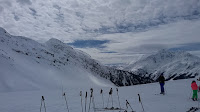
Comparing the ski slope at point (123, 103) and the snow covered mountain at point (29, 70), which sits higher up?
the snow covered mountain at point (29, 70)

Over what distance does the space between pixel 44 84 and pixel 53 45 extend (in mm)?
101193

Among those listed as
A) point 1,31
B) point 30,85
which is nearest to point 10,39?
point 1,31

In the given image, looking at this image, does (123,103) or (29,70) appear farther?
(29,70)

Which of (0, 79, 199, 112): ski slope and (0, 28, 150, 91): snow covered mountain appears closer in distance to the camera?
(0, 79, 199, 112): ski slope

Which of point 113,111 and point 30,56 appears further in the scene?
point 30,56

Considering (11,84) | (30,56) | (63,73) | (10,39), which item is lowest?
(11,84)

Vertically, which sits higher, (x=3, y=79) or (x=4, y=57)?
(x=4, y=57)

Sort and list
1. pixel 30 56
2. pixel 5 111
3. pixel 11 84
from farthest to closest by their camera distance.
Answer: pixel 30 56
pixel 11 84
pixel 5 111

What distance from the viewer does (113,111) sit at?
1367cm

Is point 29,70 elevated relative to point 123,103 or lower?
elevated

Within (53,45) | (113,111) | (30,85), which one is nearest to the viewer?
(113,111)

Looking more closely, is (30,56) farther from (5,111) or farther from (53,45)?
(5,111)

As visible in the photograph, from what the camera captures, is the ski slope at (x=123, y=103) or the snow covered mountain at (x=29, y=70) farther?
the snow covered mountain at (x=29, y=70)

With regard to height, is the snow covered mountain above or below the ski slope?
above
